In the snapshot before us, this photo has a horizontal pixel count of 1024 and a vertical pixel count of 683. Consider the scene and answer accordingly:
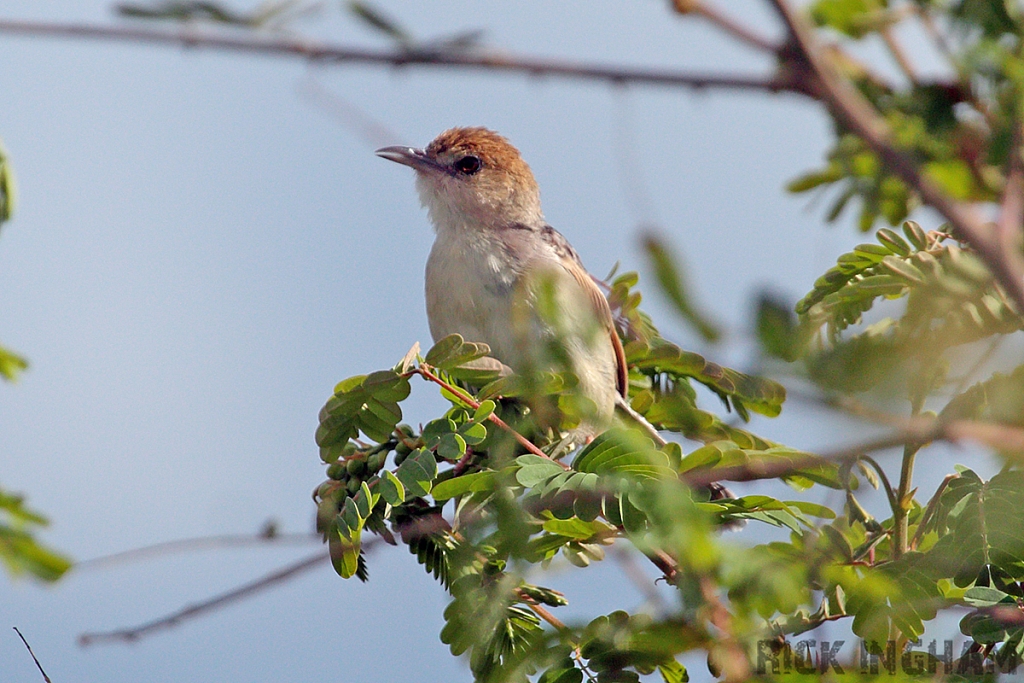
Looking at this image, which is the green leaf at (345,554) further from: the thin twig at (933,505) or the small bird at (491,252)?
the thin twig at (933,505)

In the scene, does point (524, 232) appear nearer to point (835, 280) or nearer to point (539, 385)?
point (835, 280)

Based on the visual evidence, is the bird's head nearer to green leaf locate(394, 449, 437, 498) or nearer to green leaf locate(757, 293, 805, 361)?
green leaf locate(394, 449, 437, 498)

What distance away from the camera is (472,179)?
596cm

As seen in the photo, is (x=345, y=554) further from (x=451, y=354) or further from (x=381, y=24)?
(x=381, y=24)

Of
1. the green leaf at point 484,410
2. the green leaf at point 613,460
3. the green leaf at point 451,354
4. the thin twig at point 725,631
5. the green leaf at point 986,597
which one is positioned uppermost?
the green leaf at point 451,354

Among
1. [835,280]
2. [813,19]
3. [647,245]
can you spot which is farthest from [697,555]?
[835,280]

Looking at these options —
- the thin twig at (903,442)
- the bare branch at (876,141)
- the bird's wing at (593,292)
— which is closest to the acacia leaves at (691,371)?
the bird's wing at (593,292)

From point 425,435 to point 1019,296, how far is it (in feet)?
7.02

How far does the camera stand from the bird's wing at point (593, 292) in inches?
172

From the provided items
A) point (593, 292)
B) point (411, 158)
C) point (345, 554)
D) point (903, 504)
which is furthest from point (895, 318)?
point (411, 158)

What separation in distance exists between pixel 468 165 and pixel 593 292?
1.55m

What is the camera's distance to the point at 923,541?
10.7ft

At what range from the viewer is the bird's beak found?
5984mm

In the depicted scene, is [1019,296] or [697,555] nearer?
[1019,296]
